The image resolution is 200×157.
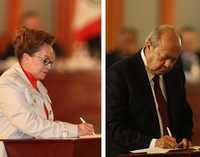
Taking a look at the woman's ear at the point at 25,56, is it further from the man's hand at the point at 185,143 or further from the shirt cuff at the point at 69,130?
the man's hand at the point at 185,143

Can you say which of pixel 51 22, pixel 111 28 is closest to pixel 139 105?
pixel 111 28

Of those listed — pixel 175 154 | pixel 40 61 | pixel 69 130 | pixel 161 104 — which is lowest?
pixel 175 154

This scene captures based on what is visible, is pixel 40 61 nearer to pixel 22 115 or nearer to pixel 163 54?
pixel 22 115

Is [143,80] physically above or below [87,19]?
below

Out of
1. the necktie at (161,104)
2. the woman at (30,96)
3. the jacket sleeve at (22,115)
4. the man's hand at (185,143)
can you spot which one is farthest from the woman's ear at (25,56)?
the man's hand at (185,143)

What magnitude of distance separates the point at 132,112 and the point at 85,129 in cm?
26

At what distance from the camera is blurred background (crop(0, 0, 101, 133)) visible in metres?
2.18

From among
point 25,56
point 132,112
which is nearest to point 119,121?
point 132,112

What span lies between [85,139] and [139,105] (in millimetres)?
339

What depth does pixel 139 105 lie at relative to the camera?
2297 millimetres

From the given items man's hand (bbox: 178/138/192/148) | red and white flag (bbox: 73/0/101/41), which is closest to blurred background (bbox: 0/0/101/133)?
red and white flag (bbox: 73/0/101/41)

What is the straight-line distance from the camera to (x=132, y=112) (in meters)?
2.29

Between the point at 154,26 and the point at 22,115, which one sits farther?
the point at 154,26

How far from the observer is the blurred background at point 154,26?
2293 mm
